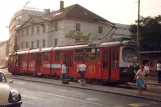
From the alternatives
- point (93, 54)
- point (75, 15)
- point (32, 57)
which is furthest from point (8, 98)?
point (75, 15)

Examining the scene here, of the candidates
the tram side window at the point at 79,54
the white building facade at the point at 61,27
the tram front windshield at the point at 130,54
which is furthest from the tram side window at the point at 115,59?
the white building facade at the point at 61,27

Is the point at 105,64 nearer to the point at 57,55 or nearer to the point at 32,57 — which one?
the point at 57,55

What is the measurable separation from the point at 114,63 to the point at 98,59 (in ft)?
6.62

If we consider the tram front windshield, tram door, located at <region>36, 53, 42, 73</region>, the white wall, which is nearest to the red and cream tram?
the tram front windshield

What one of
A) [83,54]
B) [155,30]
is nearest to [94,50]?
[83,54]

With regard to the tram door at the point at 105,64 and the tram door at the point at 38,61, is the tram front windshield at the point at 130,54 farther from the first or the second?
the tram door at the point at 38,61

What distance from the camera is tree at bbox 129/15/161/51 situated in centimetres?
5181

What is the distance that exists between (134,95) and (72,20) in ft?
140

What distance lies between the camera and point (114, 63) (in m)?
21.4

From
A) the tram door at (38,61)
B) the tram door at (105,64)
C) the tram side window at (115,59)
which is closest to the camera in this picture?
A: the tram side window at (115,59)

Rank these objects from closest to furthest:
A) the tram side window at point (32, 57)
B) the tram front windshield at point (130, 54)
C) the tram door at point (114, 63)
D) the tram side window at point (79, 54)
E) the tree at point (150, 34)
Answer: the tram door at point (114, 63) → the tram front windshield at point (130, 54) → the tram side window at point (79, 54) → the tram side window at point (32, 57) → the tree at point (150, 34)

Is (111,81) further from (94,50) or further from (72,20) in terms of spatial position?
(72,20)

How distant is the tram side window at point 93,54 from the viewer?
76.7ft

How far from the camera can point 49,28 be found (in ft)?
199
